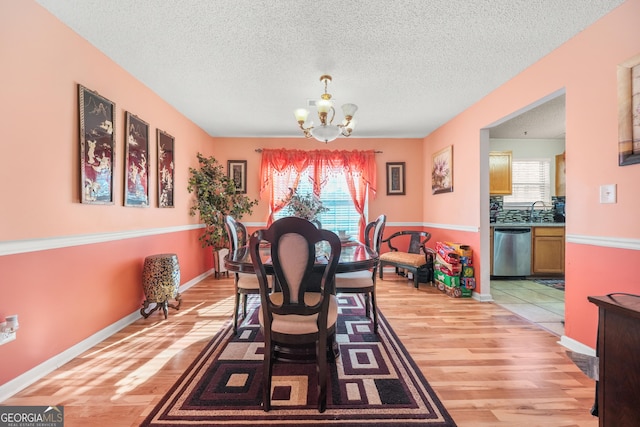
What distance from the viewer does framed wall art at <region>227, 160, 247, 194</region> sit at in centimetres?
502

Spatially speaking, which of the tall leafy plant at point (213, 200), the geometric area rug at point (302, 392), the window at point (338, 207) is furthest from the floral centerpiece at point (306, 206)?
the geometric area rug at point (302, 392)

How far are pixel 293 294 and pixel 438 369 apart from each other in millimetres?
1275

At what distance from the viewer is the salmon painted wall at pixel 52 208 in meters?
1.66

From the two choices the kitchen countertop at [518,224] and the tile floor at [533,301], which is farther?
the kitchen countertop at [518,224]

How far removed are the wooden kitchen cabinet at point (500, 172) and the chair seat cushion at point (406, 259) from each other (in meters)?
2.12

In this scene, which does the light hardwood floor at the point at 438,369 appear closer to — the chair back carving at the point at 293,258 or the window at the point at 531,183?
the chair back carving at the point at 293,258

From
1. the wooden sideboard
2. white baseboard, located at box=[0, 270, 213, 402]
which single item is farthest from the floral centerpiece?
the wooden sideboard

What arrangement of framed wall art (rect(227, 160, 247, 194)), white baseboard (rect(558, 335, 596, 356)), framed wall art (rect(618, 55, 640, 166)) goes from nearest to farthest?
framed wall art (rect(618, 55, 640, 166)) < white baseboard (rect(558, 335, 596, 356)) < framed wall art (rect(227, 160, 247, 194))

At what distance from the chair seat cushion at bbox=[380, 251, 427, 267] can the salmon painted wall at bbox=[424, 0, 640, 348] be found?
1.81 meters

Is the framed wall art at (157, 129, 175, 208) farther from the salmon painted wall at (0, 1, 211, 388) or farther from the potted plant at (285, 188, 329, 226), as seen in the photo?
the potted plant at (285, 188, 329, 226)

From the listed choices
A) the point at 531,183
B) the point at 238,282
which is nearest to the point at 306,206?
the point at 238,282

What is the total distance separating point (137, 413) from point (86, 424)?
0.23 metres

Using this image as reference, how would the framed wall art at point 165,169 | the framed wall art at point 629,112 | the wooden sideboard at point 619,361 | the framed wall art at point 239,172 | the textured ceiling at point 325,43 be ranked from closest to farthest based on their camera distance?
1. the wooden sideboard at point 619,361
2. the framed wall art at point 629,112
3. the textured ceiling at point 325,43
4. the framed wall art at point 165,169
5. the framed wall art at point 239,172

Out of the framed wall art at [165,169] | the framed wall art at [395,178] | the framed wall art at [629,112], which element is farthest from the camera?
the framed wall art at [395,178]
